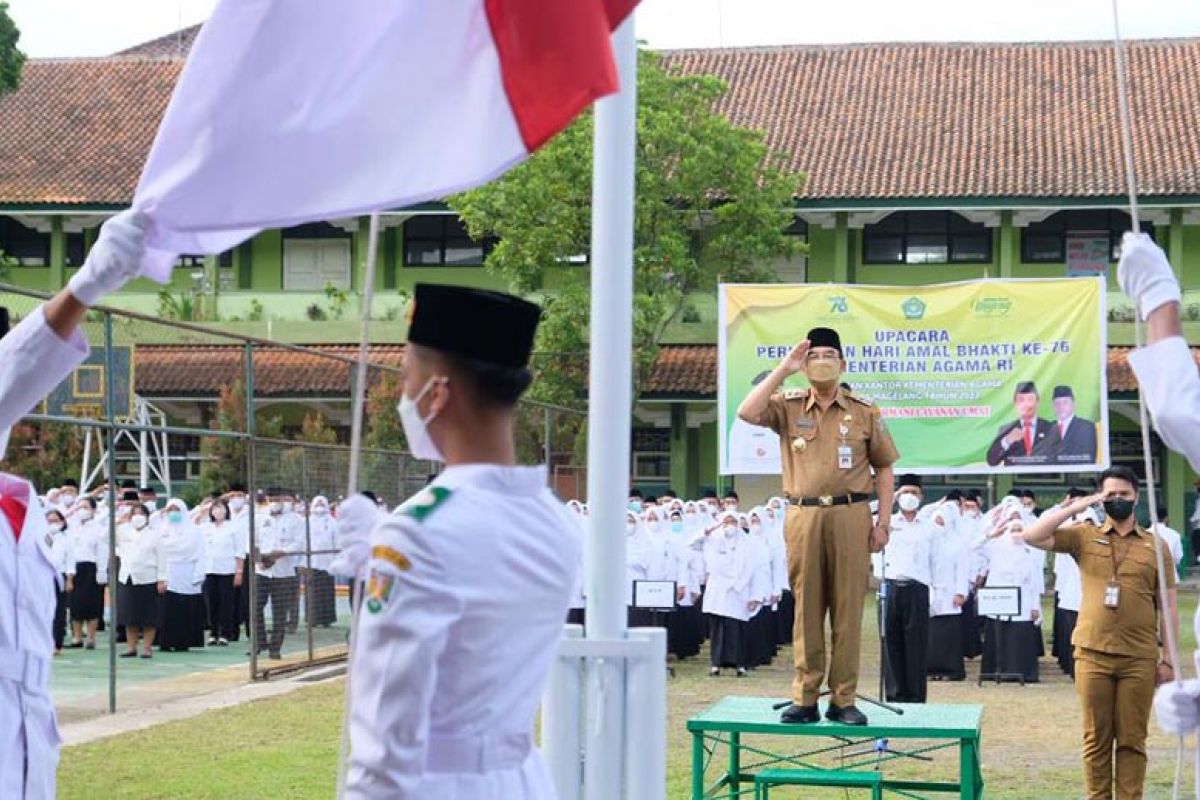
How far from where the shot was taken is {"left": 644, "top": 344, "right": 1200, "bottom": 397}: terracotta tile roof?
37250mm

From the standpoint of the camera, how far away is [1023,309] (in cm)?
2045

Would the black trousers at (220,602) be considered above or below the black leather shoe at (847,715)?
below

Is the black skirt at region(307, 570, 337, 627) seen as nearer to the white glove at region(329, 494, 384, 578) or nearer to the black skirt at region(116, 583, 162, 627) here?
the black skirt at region(116, 583, 162, 627)

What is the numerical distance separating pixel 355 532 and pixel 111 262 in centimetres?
75

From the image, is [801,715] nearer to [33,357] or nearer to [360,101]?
[360,101]

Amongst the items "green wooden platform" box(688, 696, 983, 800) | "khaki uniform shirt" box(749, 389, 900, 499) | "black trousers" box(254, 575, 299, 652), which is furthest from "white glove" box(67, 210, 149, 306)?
"black trousers" box(254, 575, 299, 652)

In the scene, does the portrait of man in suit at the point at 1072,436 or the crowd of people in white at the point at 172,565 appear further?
the crowd of people in white at the point at 172,565

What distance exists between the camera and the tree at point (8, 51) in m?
32.7

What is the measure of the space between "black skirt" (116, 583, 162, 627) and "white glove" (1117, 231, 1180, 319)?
20.3m

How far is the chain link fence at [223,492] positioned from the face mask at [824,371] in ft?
23.0

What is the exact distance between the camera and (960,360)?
2070 centimetres

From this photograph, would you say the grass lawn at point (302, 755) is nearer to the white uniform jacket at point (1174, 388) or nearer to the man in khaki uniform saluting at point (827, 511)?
the man in khaki uniform saluting at point (827, 511)

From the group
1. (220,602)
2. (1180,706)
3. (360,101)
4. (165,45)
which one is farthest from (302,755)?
(165,45)

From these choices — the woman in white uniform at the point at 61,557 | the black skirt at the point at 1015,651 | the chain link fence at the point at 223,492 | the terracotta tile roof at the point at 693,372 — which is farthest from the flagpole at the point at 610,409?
the terracotta tile roof at the point at 693,372
